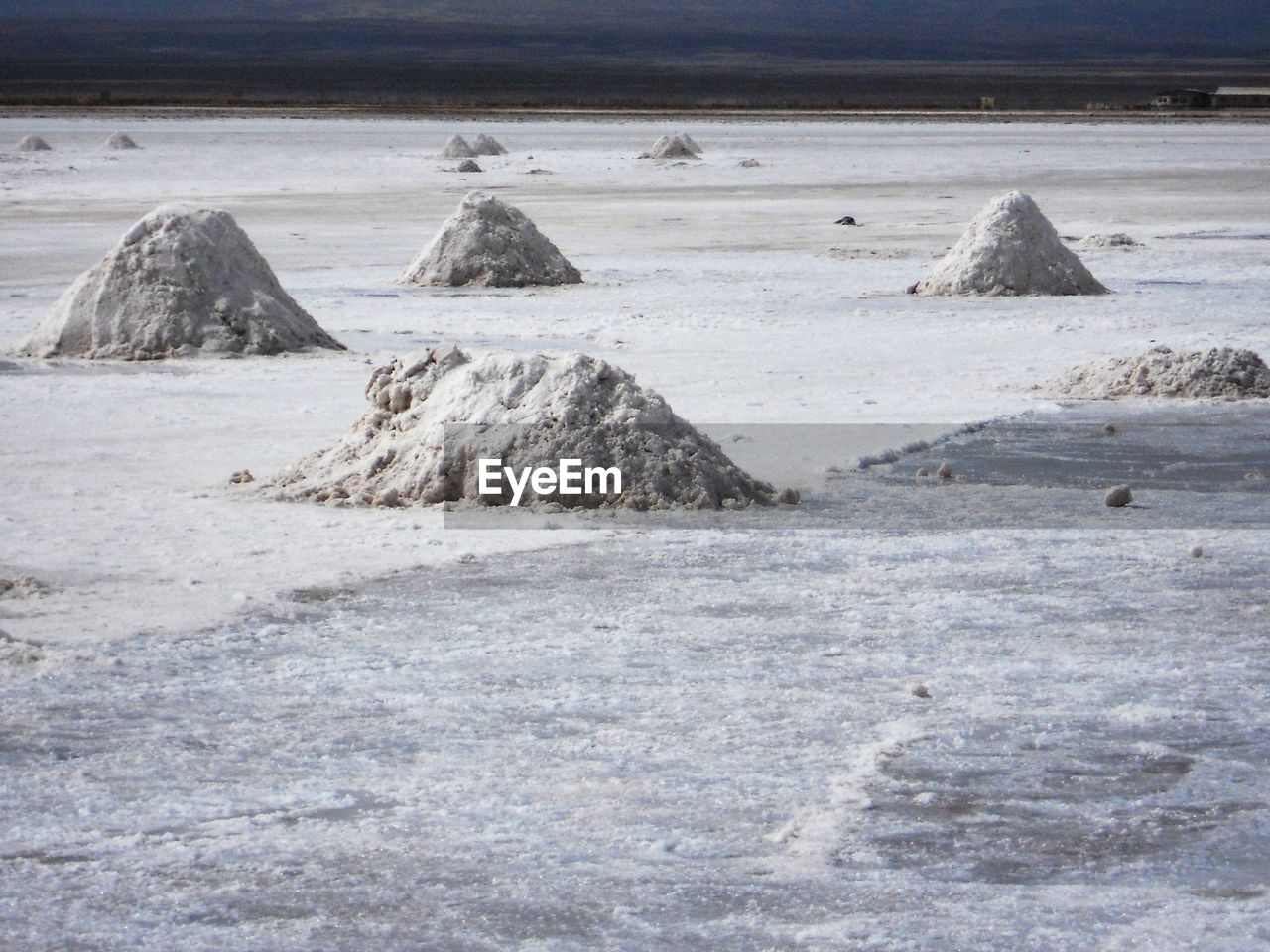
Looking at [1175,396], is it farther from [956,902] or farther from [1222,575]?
[956,902]

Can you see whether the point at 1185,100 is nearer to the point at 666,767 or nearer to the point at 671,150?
the point at 671,150

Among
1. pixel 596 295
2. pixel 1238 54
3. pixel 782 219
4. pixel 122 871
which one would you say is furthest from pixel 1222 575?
pixel 1238 54

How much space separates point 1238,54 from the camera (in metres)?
156

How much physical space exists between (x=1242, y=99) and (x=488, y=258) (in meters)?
61.4

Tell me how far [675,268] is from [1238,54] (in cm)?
14927

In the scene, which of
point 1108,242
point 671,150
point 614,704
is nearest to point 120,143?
point 671,150

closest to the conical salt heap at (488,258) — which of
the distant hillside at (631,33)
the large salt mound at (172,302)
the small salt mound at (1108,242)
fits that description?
the large salt mound at (172,302)

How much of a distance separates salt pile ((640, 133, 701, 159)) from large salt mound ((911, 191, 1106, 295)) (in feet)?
75.2

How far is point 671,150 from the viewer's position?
37656 millimetres

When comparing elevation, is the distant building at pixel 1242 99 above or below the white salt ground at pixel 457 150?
above

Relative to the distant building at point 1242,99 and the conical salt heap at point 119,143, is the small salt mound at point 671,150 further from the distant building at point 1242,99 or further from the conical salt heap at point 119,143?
the distant building at point 1242,99

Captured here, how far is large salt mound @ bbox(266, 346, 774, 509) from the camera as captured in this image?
7.17 metres

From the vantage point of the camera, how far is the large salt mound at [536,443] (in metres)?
7.17

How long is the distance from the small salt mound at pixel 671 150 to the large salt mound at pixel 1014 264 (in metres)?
22.9
